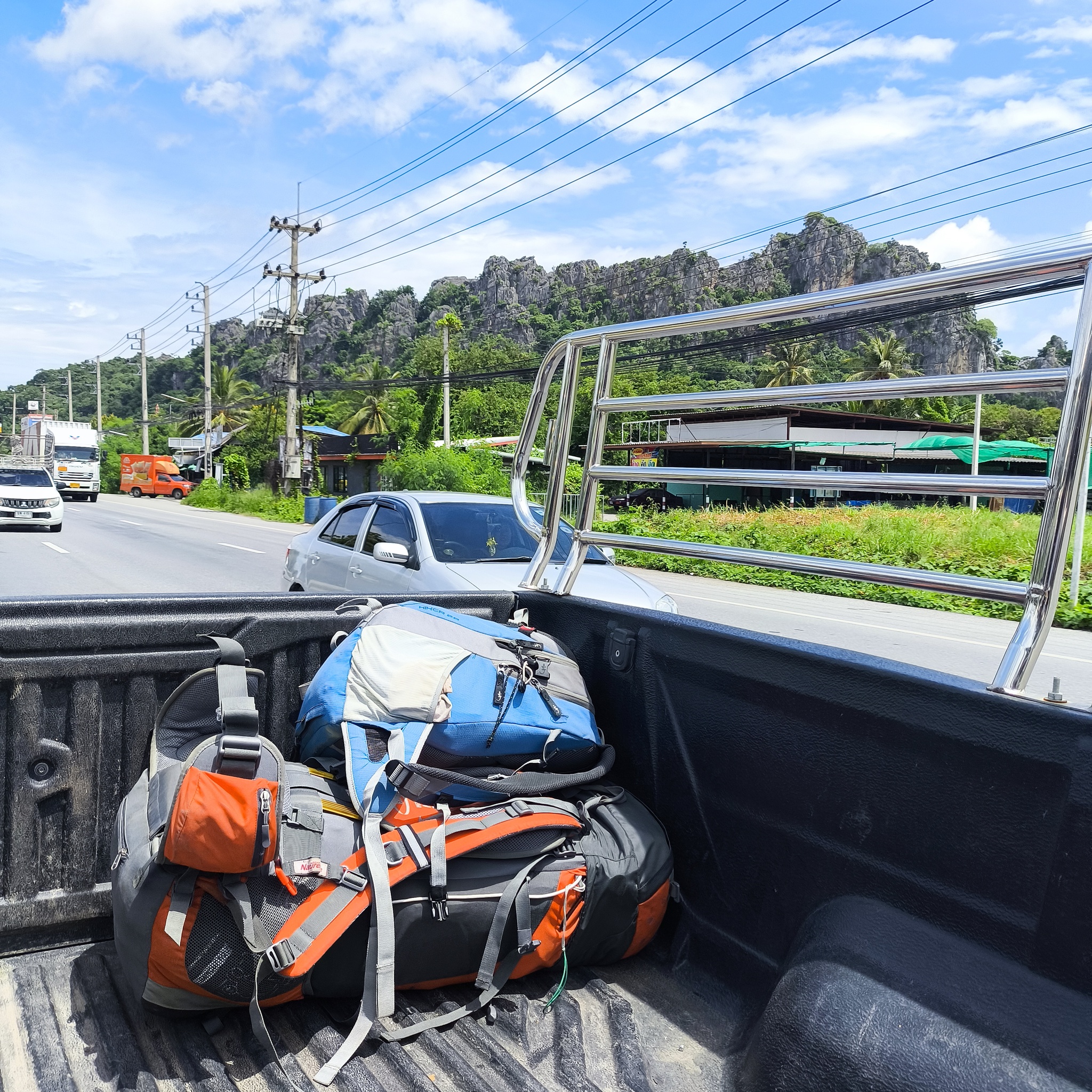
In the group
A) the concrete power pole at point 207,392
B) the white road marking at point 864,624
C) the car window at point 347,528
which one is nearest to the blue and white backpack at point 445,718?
the car window at point 347,528

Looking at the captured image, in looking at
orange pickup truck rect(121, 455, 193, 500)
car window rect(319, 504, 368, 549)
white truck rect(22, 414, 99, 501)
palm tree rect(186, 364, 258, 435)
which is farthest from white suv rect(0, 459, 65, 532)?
palm tree rect(186, 364, 258, 435)

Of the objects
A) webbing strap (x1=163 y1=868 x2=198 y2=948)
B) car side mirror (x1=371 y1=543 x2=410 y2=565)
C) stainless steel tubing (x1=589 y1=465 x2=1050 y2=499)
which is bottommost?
webbing strap (x1=163 y1=868 x2=198 y2=948)

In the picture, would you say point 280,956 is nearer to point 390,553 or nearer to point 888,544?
point 390,553

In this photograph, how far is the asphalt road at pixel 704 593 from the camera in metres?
9.30

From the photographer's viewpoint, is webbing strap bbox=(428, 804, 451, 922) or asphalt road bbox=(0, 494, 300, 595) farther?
asphalt road bbox=(0, 494, 300, 595)

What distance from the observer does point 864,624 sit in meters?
11.6

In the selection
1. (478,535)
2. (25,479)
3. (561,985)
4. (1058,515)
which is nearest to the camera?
(1058,515)

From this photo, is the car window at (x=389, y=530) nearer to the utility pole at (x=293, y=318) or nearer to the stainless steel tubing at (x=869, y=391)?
the stainless steel tubing at (x=869, y=391)

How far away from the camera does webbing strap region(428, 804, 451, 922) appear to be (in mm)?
1946

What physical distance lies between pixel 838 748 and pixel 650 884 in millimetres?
644

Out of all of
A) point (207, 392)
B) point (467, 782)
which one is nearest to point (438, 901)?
point (467, 782)

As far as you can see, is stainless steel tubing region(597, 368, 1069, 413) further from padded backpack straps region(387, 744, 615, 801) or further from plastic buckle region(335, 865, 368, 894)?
plastic buckle region(335, 865, 368, 894)

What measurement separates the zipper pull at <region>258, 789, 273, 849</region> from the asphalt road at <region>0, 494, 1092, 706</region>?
3.09m

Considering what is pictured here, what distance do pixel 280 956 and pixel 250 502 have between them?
4399 centimetres
